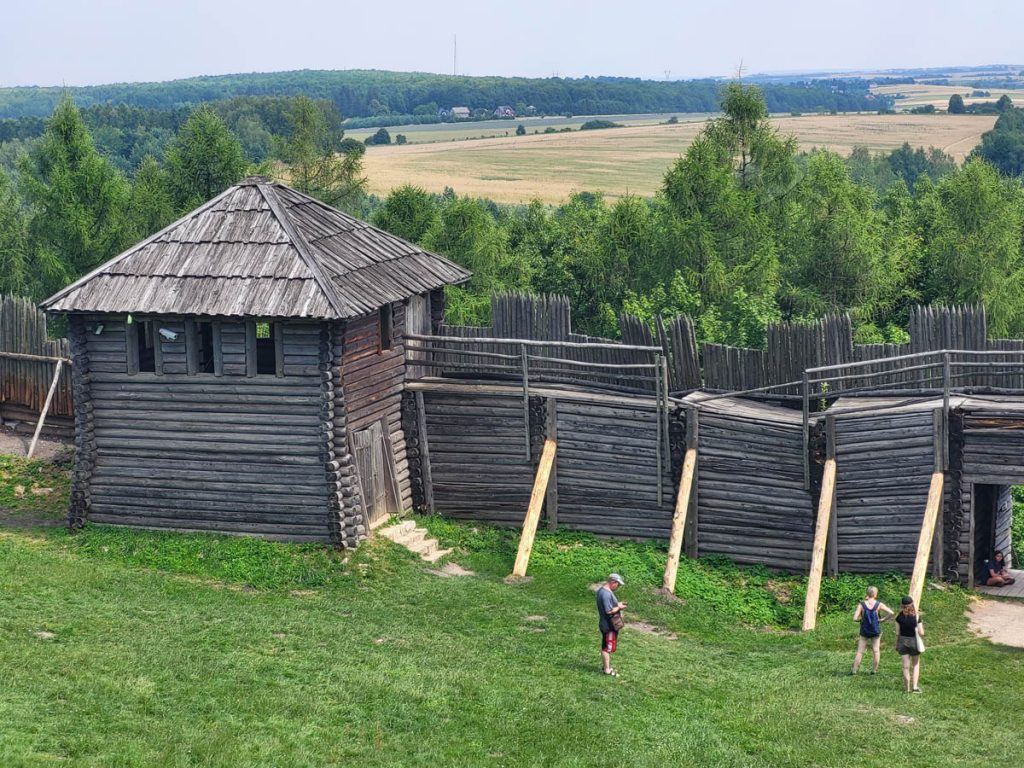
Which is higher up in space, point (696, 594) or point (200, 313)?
point (200, 313)

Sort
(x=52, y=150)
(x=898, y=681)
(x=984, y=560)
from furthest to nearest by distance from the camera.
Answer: (x=52, y=150), (x=984, y=560), (x=898, y=681)

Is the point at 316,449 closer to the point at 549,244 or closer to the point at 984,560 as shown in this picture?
the point at 984,560

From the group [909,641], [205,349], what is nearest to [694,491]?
[909,641]

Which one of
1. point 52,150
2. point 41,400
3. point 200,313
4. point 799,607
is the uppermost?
point 52,150

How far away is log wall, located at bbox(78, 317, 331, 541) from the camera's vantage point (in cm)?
2402

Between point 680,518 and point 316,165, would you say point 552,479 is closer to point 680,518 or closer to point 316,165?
point 680,518

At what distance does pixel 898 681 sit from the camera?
1809 centimetres

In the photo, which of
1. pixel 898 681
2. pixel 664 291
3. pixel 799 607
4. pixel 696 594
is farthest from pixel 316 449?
pixel 664 291

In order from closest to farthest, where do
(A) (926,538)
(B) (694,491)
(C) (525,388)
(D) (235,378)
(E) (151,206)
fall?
1. (A) (926,538)
2. (D) (235,378)
3. (B) (694,491)
4. (C) (525,388)
5. (E) (151,206)

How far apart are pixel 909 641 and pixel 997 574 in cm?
643

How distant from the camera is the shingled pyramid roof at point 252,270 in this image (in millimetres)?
23375

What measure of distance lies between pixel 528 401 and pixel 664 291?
447 inches

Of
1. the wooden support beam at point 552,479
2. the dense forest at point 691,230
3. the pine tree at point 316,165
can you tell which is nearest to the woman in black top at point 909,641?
the wooden support beam at point 552,479

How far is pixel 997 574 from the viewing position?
23.3 meters
